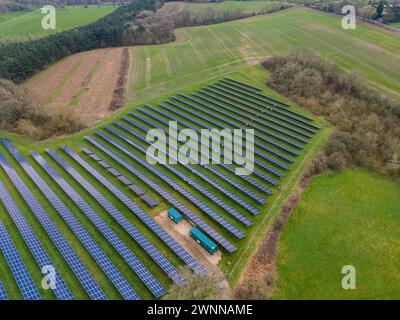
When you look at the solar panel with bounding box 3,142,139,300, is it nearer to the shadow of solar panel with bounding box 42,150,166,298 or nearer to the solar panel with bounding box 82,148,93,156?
the shadow of solar panel with bounding box 42,150,166,298

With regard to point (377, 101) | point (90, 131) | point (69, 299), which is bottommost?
Result: point (69, 299)

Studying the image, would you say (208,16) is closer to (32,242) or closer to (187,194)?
(187,194)

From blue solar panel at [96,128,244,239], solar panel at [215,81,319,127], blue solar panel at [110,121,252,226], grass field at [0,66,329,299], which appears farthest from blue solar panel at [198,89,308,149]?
blue solar panel at [96,128,244,239]

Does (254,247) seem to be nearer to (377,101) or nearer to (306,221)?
(306,221)

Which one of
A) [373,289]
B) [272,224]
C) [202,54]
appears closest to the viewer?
[373,289]

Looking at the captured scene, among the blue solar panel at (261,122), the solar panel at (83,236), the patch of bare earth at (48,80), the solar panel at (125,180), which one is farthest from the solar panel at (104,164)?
the blue solar panel at (261,122)
